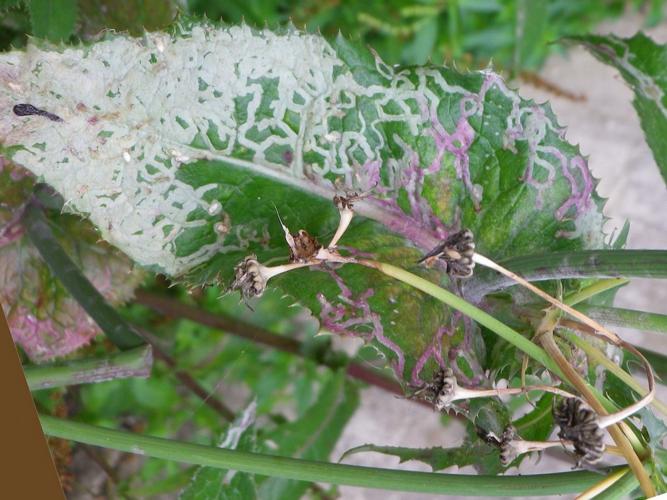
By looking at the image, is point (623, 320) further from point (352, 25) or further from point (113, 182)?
point (352, 25)

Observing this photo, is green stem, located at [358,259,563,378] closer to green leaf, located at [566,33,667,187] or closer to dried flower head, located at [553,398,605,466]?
dried flower head, located at [553,398,605,466]

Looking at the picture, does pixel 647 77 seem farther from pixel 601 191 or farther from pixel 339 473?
pixel 601 191

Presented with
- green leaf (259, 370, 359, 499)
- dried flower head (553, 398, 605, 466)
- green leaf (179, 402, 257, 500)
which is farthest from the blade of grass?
dried flower head (553, 398, 605, 466)

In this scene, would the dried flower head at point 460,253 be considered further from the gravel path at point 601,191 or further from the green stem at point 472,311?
the gravel path at point 601,191

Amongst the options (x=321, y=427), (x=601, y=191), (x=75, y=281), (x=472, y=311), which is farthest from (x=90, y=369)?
(x=601, y=191)

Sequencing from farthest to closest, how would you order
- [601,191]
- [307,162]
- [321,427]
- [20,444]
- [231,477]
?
1. [601,191]
2. [321,427]
3. [231,477]
4. [307,162]
5. [20,444]

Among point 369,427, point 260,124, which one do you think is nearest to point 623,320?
point 260,124

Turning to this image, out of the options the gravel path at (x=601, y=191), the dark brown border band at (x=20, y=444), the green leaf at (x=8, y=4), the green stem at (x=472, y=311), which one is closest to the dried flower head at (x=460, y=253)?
the green stem at (x=472, y=311)
